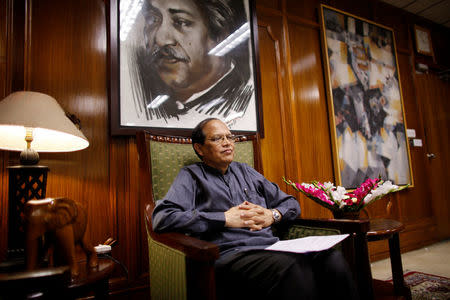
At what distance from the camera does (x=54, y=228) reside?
96 centimetres

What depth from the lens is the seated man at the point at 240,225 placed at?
3.34 ft

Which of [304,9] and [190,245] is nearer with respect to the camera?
[190,245]

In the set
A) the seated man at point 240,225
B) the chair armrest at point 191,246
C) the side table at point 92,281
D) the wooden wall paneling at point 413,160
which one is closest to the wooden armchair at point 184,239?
the chair armrest at point 191,246

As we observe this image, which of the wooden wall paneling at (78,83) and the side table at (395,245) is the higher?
the wooden wall paneling at (78,83)

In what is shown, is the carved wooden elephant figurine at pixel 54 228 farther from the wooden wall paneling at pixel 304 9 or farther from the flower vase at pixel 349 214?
the wooden wall paneling at pixel 304 9

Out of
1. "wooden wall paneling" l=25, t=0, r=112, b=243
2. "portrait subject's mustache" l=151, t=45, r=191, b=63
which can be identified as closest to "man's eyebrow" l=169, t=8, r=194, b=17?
"portrait subject's mustache" l=151, t=45, r=191, b=63

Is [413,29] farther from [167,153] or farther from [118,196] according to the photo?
[118,196]

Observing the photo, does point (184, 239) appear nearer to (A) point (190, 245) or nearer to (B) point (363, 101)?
(A) point (190, 245)

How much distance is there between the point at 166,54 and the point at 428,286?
256cm

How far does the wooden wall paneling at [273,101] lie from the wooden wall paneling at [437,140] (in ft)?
7.38

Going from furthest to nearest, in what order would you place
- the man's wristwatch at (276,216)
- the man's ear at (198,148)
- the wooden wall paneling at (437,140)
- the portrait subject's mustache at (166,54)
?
the wooden wall paneling at (437,140), the portrait subject's mustache at (166,54), the man's ear at (198,148), the man's wristwatch at (276,216)

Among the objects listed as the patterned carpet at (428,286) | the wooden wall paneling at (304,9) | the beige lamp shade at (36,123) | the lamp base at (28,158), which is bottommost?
the patterned carpet at (428,286)

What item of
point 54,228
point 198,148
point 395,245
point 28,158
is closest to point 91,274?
point 54,228

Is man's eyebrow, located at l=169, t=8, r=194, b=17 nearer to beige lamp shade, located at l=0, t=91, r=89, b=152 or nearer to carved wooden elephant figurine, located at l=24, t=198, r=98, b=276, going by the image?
beige lamp shade, located at l=0, t=91, r=89, b=152
